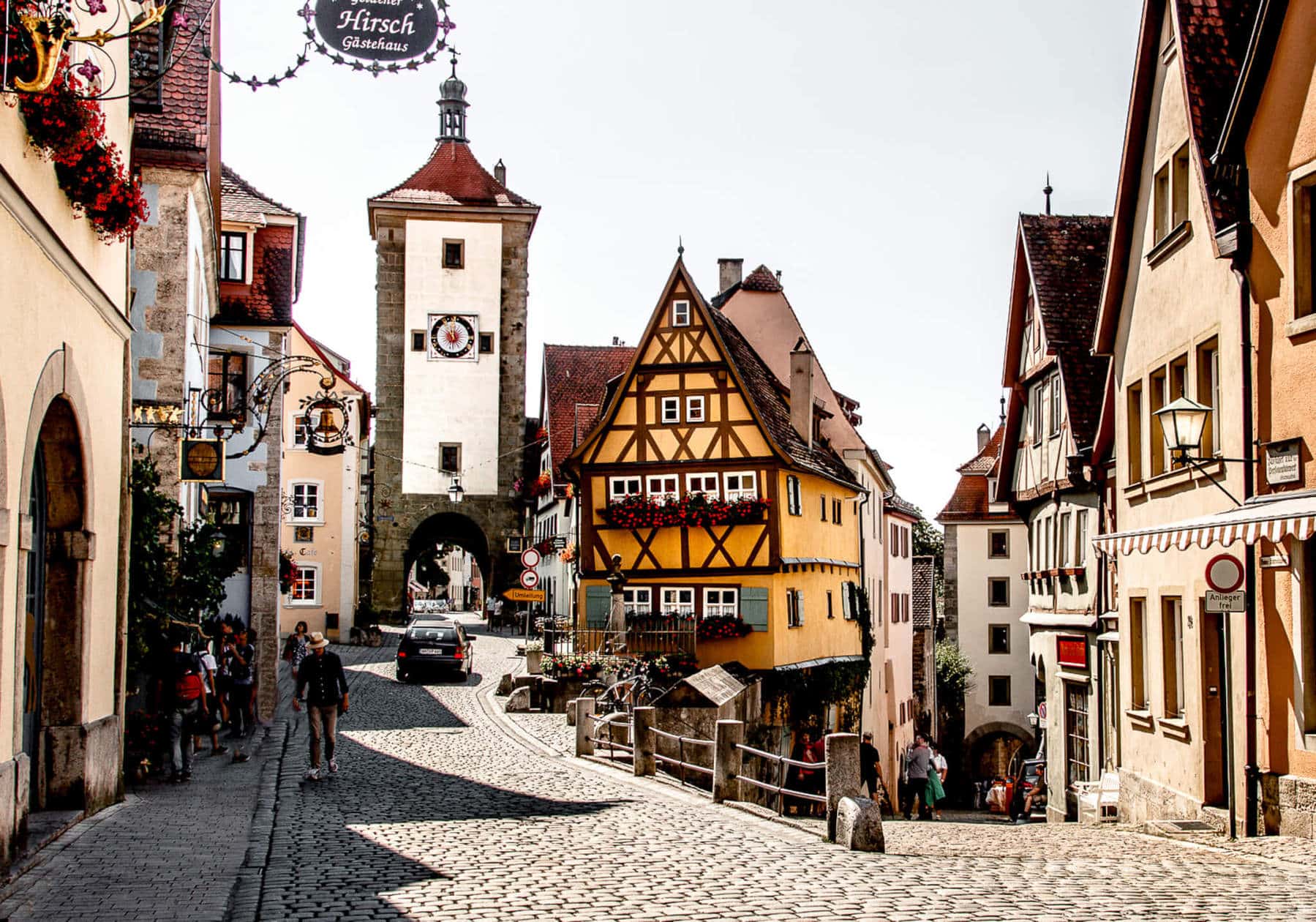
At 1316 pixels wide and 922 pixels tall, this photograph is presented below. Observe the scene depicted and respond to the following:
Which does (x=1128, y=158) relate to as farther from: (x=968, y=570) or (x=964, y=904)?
(x=968, y=570)

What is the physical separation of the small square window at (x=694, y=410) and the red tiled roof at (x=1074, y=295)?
1061cm

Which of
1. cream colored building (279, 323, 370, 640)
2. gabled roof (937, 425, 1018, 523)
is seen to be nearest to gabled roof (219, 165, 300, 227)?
cream colored building (279, 323, 370, 640)

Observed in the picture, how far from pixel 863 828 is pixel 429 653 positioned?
76.6 feet

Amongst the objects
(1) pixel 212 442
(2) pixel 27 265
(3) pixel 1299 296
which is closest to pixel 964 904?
(3) pixel 1299 296

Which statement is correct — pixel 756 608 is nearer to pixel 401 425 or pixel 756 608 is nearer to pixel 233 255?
pixel 233 255

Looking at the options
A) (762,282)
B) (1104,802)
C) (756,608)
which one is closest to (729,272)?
(762,282)

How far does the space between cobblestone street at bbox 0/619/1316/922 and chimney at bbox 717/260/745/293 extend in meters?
32.8

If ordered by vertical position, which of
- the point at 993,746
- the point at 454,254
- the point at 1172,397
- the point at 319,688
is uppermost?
Result: the point at 454,254

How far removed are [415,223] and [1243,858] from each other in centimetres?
5337

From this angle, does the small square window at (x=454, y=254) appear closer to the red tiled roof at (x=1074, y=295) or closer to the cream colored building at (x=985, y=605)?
the cream colored building at (x=985, y=605)

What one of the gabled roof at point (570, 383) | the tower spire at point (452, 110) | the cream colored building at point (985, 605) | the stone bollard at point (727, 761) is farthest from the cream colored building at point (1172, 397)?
the tower spire at point (452, 110)

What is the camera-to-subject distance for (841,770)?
41.8 ft

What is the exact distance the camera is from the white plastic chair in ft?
64.3

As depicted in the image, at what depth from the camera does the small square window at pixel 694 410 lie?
34000mm
